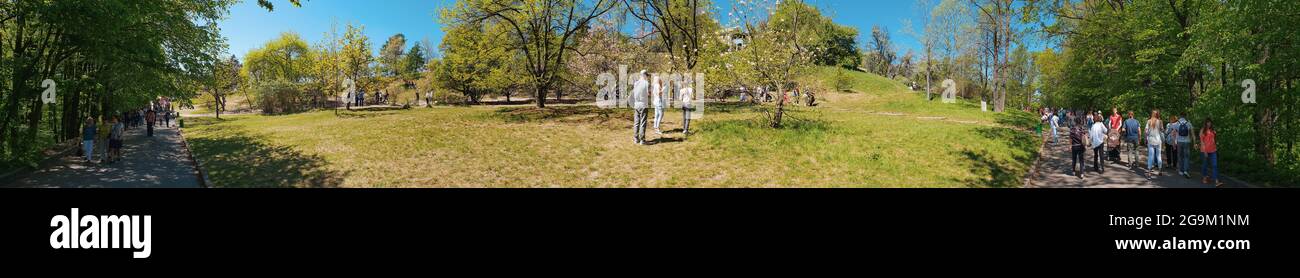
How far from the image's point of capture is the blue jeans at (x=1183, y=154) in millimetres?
11278

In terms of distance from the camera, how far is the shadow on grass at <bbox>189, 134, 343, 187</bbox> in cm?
888

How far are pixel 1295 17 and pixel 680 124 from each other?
542 inches

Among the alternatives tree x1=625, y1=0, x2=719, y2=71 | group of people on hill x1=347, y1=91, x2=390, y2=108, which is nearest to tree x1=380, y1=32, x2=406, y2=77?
group of people on hill x1=347, y1=91, x2=390, y2=108

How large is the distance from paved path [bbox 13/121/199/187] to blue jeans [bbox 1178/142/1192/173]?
72.5ft

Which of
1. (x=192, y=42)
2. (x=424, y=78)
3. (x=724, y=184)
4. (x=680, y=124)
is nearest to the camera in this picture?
(x=724, y=184)

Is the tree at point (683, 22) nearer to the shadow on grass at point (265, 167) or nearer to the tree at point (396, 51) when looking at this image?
the shadow on grass at point (265, 167)

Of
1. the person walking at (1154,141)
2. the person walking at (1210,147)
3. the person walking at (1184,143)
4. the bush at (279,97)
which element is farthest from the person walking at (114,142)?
the bush at (279,97)

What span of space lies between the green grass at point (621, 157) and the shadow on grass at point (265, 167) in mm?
43

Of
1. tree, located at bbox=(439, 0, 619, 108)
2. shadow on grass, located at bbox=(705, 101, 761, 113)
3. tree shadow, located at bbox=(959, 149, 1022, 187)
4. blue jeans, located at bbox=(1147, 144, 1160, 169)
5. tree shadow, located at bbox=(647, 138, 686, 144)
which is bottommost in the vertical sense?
tree shadow, located at bbox=(959, 149, 1022, 187)

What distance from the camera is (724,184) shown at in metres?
8.10

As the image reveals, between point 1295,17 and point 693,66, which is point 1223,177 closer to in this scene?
point 1295,17

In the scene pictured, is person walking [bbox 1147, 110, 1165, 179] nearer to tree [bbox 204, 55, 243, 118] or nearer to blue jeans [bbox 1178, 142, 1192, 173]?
blue jeans [bbox 1178, 142, 1192, 173]

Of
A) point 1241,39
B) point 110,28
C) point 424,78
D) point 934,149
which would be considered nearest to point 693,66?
point 934,149

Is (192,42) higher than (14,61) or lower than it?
higher
